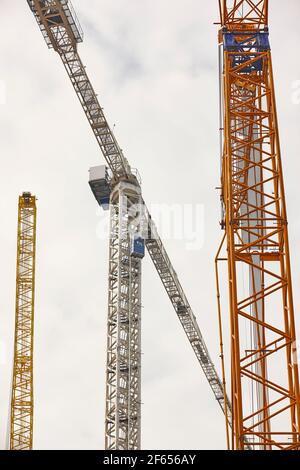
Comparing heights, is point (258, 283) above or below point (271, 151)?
below

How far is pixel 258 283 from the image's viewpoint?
40.4 meters

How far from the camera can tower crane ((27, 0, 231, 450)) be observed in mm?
57469

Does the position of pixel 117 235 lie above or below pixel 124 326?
above

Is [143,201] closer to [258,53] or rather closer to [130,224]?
[130,224]

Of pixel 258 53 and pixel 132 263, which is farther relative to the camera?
pixel 132 263

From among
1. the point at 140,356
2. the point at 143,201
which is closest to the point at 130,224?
the point at 143,201

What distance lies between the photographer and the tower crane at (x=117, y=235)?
2263 inches

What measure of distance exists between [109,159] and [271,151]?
29956 millimetres

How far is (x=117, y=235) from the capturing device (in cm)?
6334

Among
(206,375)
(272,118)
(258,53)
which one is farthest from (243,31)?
(206,375)

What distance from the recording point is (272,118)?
118ft

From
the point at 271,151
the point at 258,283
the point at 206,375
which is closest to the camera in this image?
the point at 271,151
